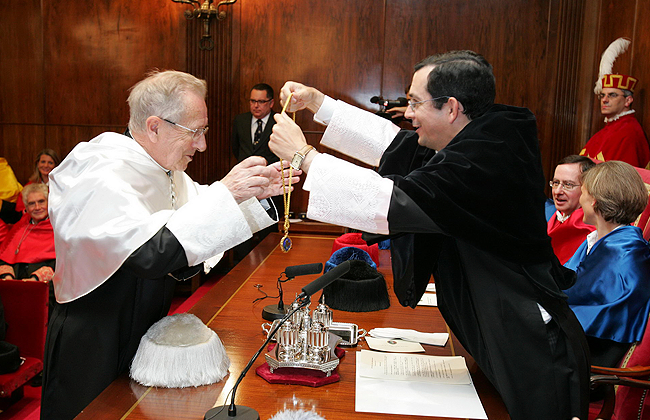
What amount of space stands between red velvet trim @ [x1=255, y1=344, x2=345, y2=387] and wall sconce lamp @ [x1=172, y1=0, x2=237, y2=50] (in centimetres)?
599

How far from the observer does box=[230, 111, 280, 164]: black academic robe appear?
268 inches

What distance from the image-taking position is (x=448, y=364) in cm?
187

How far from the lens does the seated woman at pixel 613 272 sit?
238 cm

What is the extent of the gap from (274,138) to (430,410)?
0.90 m

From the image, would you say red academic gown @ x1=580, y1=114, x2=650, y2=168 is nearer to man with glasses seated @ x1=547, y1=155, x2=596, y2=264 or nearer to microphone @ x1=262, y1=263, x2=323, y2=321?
man with glasses seated @ x1=547, y1=155, x2=596, y2=264

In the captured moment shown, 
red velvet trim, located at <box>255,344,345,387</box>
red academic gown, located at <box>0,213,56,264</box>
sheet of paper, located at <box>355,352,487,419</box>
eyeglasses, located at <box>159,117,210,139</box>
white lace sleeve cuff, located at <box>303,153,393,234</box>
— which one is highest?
eyeglasses, located at <box>159,117,210,139</box>

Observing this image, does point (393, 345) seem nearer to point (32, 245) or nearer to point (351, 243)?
point (351, 243)

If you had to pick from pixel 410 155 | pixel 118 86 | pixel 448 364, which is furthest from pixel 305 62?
pixel 448 364

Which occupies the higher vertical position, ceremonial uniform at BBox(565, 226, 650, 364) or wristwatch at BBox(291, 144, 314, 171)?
wristwatch at BBox(291, 144, 314, 171)

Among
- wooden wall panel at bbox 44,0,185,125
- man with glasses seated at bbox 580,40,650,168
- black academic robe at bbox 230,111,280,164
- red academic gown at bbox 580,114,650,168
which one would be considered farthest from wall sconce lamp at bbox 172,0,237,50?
red academic gown at bbox 580,114,650,168

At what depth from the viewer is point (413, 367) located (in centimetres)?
182

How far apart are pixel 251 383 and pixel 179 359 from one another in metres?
0.21

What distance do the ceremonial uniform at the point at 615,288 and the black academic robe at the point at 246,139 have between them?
465cm

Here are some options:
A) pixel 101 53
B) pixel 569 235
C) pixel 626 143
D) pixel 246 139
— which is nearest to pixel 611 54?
pixel 626 143
